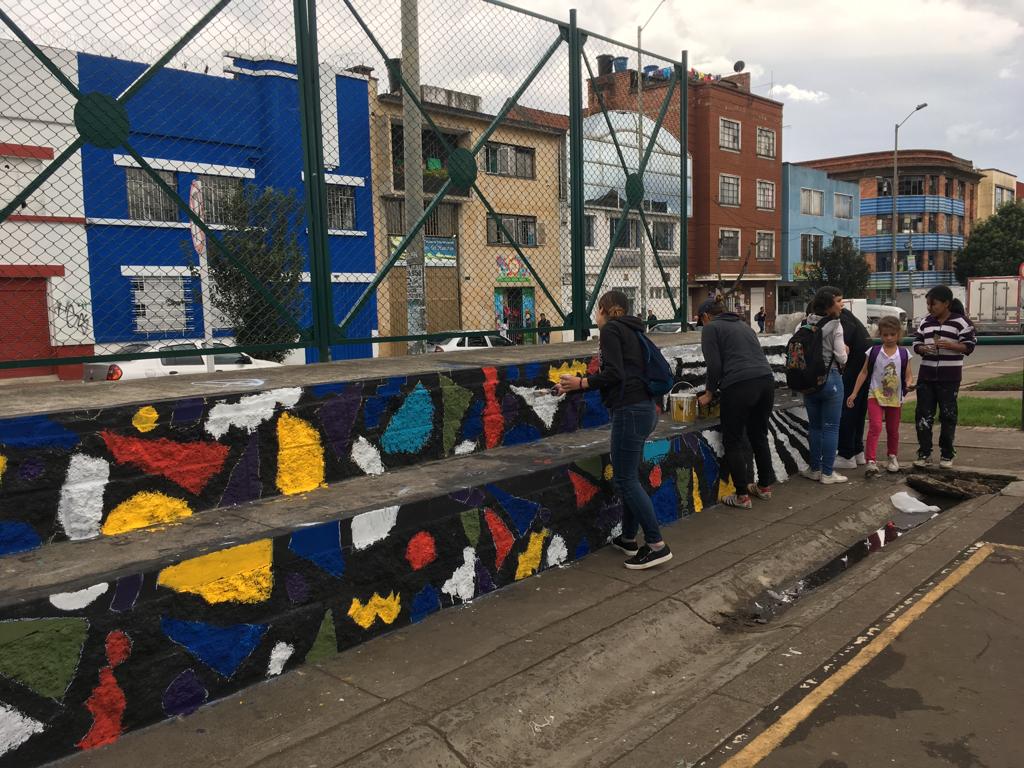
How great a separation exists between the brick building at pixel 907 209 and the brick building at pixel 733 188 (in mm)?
16519

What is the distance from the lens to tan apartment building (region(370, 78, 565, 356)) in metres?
5.86

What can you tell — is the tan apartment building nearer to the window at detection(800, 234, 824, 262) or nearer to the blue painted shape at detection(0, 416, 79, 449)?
the blue painted shape at detection(0, 416, 79, 449)

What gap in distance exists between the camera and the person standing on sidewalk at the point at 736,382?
6.13m

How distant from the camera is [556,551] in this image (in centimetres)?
491

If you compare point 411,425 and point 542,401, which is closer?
point 411,425

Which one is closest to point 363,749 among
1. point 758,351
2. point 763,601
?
point 763,601

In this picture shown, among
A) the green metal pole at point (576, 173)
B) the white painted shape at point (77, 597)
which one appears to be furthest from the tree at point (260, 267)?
the green metal pole at point (576, 173)

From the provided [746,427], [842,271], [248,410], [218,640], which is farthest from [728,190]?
[218,640]

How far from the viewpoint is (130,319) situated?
14.3 feet

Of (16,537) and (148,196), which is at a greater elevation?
(148,196)

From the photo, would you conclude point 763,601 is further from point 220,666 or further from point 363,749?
point 220,666

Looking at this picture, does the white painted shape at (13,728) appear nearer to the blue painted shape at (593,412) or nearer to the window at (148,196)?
the window at (148,196)

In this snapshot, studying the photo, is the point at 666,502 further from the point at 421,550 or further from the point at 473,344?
the point at 473,344

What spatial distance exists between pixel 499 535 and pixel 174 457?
5.95 ft
